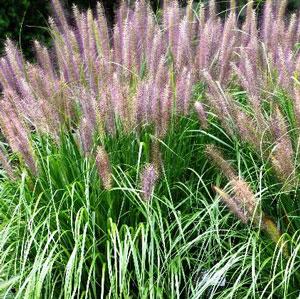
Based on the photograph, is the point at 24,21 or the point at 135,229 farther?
the point at 24,21

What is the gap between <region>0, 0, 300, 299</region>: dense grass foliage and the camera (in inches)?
106

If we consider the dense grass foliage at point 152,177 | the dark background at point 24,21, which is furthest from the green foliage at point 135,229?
the dark background at point 24,21

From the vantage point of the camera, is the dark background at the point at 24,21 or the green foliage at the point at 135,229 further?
the dark background at the point at 24,21

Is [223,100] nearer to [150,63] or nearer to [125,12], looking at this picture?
[150,63]

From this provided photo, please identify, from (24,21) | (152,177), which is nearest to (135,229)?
(152,177)

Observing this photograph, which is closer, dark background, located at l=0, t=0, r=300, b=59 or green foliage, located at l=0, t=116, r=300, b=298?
green foliage, located at l=0, t=116, r=300, b=298

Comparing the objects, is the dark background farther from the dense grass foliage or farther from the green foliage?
the green foliage

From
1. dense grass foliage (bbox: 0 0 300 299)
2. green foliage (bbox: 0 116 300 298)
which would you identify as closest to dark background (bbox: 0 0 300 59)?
dense grass foliage (bbox: 0 0 300 299)

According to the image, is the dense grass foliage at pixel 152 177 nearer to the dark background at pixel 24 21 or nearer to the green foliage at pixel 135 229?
the green foliage at pixel 135 229

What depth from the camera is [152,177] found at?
8.54 feet

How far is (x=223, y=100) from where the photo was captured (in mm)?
2904

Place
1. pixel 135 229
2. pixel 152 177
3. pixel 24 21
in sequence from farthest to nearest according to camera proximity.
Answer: pixel 24 21 → pixel 135 229 → pixel 152 177

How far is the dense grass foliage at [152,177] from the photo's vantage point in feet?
8.81

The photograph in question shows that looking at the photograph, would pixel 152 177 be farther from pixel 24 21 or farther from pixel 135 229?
pixel 24 21
